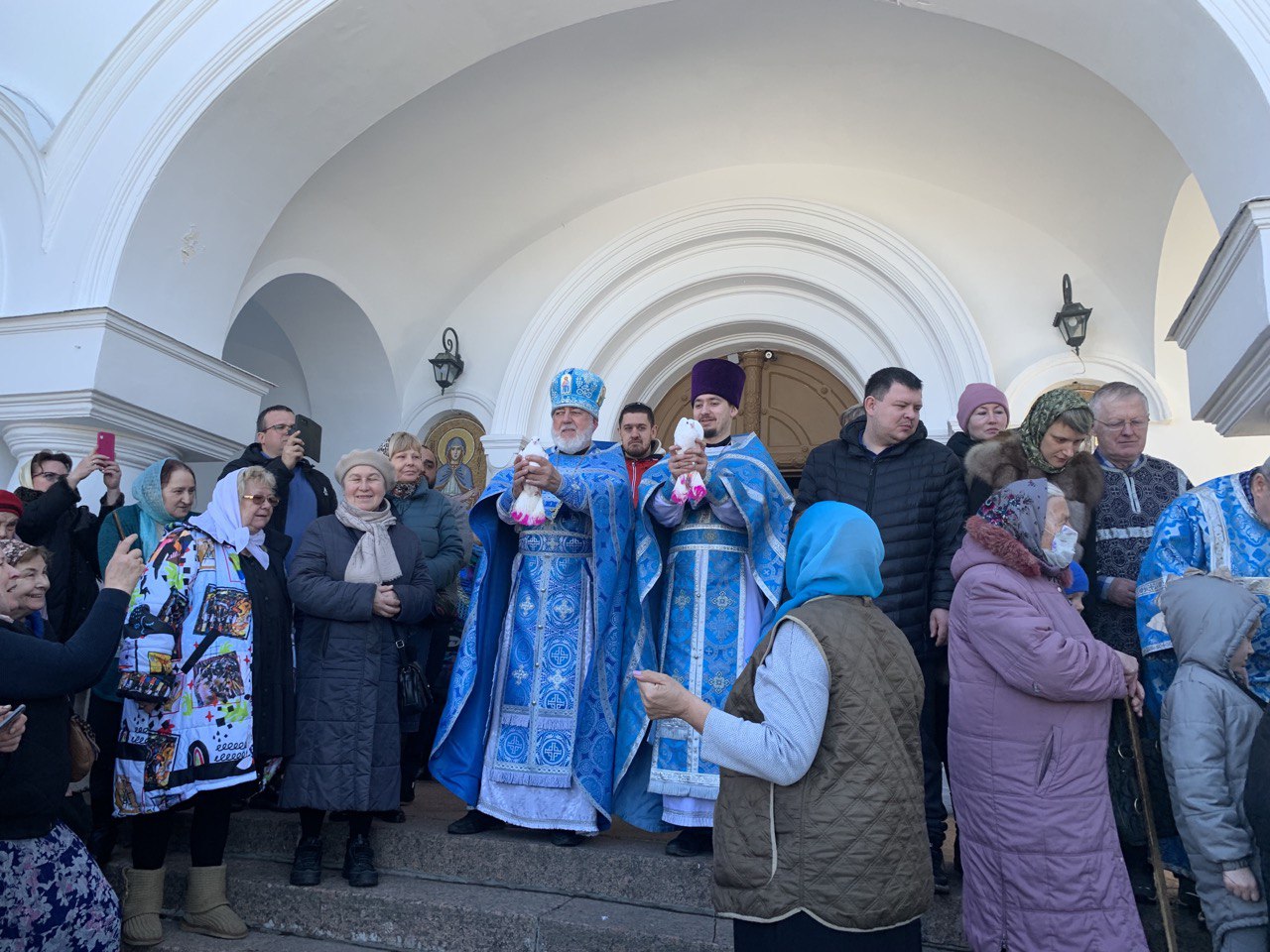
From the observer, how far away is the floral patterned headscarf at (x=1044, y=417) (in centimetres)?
322

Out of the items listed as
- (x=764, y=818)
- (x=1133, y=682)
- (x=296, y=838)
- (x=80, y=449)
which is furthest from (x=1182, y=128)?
(x=80, y=449)

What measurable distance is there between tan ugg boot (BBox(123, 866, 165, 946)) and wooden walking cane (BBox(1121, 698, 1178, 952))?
9.39ft

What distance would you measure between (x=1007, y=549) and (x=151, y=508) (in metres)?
3.13

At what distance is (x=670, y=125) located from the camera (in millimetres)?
6352

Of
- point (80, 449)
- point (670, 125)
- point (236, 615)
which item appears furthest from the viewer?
point (670, 125)

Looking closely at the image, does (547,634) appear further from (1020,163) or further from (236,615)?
(1020,163)

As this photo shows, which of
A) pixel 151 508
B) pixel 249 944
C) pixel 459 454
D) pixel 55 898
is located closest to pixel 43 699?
pixel 55 898

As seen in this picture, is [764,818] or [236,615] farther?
[236,615]

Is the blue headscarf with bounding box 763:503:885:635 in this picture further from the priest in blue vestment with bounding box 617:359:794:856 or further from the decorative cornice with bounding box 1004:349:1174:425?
the decorative cornice with bounding box 1004:349:1174:425

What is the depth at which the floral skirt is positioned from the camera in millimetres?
2447

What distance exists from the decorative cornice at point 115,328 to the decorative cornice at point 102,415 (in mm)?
332

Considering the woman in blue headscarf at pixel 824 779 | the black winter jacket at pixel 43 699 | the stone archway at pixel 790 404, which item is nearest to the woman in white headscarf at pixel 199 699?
the black winter jacket at pixel 43 699

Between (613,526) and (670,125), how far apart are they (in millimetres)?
3578

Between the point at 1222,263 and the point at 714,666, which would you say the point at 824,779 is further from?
the point at 1222,263
